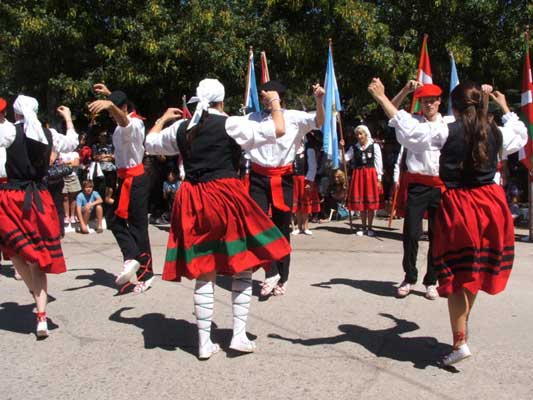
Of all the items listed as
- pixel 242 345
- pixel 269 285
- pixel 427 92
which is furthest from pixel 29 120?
pixel 427 92

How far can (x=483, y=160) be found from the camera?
12.0ft

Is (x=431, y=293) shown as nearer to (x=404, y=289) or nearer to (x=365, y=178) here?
(x=404, y=289)

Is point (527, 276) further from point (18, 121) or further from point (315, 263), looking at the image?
point (18, 121)

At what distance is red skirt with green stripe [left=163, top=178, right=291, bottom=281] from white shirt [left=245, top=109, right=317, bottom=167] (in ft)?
4.98

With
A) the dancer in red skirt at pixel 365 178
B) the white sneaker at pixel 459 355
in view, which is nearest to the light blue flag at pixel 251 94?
the dancer in red skirt at pixel 365 178

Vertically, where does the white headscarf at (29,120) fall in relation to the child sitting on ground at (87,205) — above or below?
above

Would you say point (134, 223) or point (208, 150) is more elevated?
point (208, 150)

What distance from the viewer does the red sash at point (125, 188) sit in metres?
6.02

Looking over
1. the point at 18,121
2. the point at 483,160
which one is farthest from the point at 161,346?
the point at 483,160

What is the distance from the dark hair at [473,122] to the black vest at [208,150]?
1.48m

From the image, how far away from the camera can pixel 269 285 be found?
577 centimetres

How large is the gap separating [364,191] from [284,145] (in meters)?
4.27

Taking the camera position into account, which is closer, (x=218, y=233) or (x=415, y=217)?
(x=218, y=233)

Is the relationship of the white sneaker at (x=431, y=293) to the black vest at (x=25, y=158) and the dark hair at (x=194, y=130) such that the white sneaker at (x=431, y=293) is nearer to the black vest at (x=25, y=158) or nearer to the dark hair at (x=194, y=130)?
the dark hair at (x=194, y=130)
